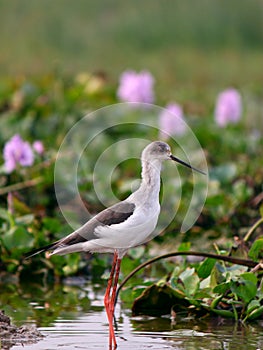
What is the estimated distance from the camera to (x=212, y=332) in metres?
4.56

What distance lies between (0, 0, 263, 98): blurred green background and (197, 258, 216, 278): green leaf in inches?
456

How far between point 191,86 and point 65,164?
9.39 metres

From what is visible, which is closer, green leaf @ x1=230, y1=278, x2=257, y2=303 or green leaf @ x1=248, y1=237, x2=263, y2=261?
green leaf @ x1=230, y1=278, x2=257, y2=303

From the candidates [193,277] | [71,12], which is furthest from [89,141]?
[71,12]

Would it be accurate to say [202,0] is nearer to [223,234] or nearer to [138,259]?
[223,234]

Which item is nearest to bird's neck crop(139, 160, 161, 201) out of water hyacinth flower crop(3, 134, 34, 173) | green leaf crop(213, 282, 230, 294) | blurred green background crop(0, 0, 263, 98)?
green leaf crop(213, 282, 230, 294)

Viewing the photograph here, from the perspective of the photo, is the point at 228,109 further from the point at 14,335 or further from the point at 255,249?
the point at 14,335

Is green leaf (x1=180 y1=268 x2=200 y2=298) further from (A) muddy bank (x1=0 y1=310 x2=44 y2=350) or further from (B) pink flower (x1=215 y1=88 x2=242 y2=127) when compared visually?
(B) pink flower (x1=215 y1=88 x2=242 y2=127)

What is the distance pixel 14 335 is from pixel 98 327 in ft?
1.68

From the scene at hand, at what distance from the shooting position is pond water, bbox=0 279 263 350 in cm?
429

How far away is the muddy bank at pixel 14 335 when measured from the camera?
420 cm

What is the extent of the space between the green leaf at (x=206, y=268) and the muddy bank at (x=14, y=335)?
0.90 m

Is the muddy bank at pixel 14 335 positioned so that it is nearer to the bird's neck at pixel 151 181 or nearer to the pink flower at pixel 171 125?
the bird's neck at pixel 151 181

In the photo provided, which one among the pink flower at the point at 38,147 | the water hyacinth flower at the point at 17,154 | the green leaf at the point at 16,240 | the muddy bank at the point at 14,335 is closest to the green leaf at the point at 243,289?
the muddy bank at the point at 14,335
